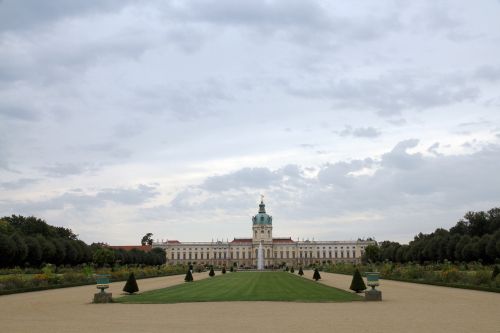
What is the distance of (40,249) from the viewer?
185ft

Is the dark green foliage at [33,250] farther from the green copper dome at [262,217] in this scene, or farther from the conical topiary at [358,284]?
the green copper dome at [262,217]

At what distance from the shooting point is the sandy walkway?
43.5 feet

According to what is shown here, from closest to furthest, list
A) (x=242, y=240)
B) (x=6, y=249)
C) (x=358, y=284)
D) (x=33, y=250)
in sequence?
1. (x=358, y=284)
2. (x=6, y=249)
3. (x=33, y=250)
4. (x=242, y=240)

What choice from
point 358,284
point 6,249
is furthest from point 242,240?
point 358,284

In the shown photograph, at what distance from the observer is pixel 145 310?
59.0 ft

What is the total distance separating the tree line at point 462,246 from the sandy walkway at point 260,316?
3680 cm

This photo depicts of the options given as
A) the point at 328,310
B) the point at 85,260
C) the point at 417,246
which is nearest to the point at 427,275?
the point at 328,310

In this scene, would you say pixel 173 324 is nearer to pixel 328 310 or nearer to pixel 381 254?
pixel 328 310

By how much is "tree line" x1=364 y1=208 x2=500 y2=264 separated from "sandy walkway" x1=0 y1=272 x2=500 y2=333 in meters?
36.8

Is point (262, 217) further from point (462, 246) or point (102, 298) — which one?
point (102, 298)

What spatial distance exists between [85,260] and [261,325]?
195ft

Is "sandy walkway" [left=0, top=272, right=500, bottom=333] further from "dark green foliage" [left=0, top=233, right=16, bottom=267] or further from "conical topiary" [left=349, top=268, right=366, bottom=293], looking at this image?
"dark green foliage" [left=0, top=233, right=16, bottom=267]

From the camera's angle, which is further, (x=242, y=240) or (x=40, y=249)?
(x=242, y=240)

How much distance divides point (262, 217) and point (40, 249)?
98019 mm
